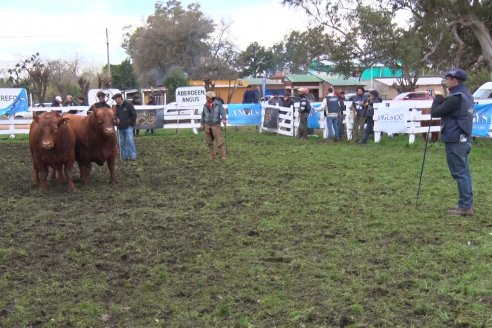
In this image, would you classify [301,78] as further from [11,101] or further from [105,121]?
[105,121]

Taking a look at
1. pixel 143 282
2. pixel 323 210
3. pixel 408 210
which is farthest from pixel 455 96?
pixel 143 282

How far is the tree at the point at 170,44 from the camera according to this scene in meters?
59.8

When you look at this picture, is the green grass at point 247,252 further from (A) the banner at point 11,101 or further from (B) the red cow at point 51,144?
(A) the banner at point 11,101

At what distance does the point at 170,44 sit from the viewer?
198 ft

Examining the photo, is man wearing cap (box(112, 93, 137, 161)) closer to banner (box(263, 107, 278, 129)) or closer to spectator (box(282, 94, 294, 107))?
banner (box(263, 107, 278, 129))

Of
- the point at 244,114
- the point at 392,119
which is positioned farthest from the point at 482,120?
the point at 244,114

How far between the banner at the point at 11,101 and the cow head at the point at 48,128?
38.3 feet

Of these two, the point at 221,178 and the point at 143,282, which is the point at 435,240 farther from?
the point at 221,178

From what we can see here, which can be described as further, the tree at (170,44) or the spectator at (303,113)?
the tree at (170,44)

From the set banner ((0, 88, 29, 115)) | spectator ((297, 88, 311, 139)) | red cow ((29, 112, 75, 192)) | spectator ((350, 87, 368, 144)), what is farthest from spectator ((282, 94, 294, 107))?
red cow ((29, 112, 75, 192))

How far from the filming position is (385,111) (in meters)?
17.2

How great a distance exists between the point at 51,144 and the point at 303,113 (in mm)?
11490

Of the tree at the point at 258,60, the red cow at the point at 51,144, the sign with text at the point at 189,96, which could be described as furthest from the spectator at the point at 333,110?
the tree at the point at 258,60

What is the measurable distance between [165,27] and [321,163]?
50198 millimetres
